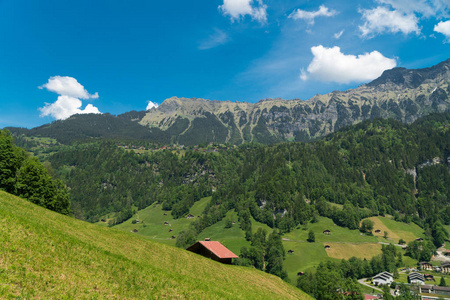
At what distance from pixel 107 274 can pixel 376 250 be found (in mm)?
208856

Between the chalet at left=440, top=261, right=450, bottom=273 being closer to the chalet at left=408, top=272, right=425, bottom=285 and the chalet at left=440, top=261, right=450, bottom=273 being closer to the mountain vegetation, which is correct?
the chalet at left=408, top=272, right=425, bottom=285

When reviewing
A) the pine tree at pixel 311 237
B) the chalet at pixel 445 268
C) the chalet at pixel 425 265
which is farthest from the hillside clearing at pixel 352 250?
the chalet at pixel 445 268

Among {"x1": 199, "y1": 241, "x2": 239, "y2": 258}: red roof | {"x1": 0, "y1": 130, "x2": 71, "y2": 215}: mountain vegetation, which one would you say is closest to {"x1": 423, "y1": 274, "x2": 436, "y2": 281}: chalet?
{"x1": 199, "y1": 241, "x2": 239, "y2": 258}: red roof

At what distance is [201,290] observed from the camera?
24.9m

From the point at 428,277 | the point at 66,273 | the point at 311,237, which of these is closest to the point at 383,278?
the point at 428,277

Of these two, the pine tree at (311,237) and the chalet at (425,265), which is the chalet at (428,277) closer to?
the chalet at (425,265)

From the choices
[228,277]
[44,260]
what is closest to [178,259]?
[228,277]

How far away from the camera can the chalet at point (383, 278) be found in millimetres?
141500

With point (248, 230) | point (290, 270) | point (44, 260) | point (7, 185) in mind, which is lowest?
point (290, 270)

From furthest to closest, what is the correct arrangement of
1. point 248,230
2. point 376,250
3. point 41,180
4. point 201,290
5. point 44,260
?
point 248,230, point 376,250, point 41,180, point 201,290, point 44,260

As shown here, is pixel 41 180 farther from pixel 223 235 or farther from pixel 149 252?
pixel 223 235

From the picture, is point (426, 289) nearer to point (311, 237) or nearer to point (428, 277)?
point (428, 277)

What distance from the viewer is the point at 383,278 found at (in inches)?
5620

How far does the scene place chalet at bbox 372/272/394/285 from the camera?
141500 mm
